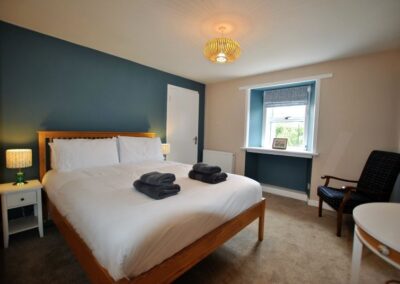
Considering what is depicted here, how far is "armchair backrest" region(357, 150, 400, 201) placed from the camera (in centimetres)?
218

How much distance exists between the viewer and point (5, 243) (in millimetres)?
1813

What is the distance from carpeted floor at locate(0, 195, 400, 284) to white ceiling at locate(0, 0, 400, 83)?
2.33m

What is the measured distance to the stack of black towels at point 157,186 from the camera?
4.51ft

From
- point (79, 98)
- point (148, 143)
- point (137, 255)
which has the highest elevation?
point (79, 98)

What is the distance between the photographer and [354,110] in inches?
108

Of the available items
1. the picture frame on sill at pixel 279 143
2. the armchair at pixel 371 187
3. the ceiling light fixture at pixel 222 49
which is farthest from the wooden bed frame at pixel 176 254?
the picture frame on sill at pixel 279 143

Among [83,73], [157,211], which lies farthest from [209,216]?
[83,73]

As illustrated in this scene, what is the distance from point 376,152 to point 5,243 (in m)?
4.36

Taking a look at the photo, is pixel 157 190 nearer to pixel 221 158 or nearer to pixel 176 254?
pixel 176 254

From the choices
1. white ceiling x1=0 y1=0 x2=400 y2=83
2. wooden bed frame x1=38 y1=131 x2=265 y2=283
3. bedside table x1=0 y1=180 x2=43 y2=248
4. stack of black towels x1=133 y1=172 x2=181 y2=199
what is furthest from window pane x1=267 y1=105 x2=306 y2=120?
bedside table x1=0 y1=180 x2=43 y2=248

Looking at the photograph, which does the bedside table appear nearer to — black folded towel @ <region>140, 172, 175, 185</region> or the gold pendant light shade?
black folded towel @ <region>140, 172, 175, 185</region>

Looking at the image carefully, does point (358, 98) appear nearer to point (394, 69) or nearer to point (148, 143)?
point (394, 69)

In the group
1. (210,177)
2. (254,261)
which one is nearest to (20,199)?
(210,177)

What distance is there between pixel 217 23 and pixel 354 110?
237 centimetres
